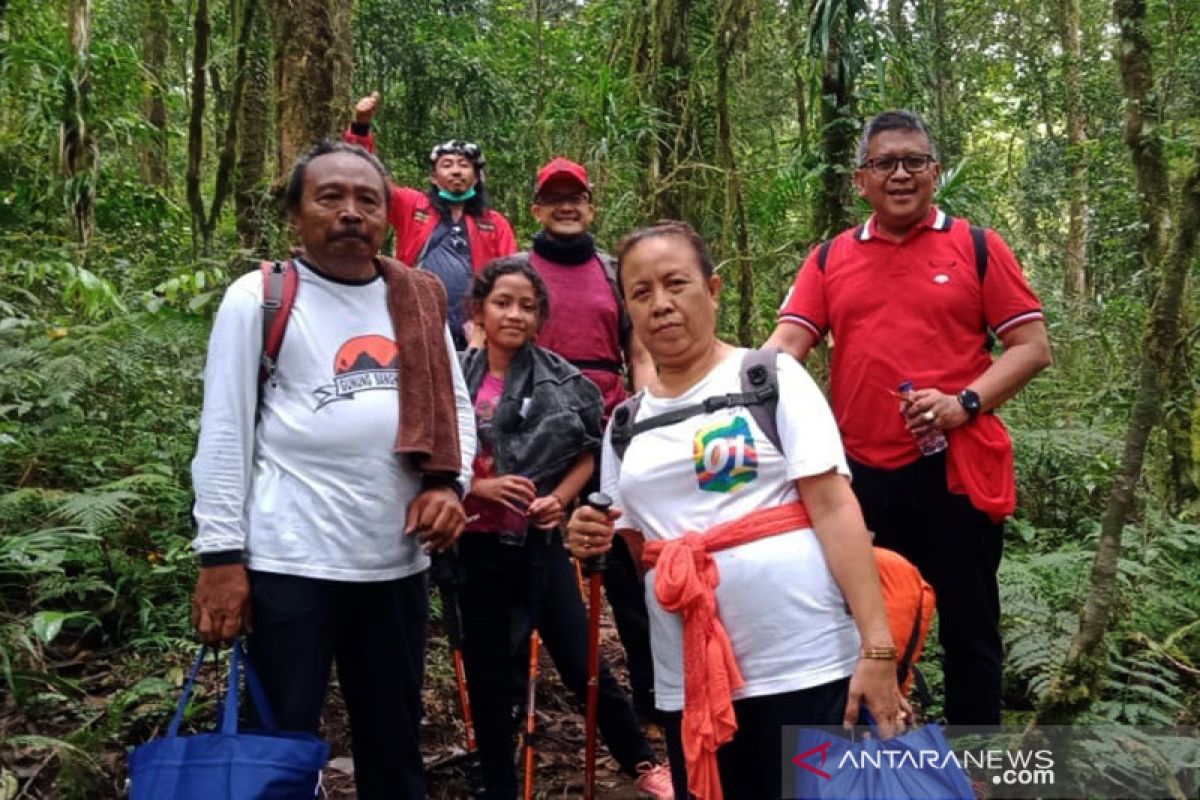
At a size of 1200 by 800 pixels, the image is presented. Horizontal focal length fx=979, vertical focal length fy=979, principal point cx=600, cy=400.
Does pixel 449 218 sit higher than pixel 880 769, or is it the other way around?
pixel 449 218

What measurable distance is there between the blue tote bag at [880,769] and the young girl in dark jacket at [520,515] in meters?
1.46

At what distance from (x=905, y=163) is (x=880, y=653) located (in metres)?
1.67

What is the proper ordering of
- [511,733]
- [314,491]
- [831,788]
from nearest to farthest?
1. [831,788]
2. [314,491]
3. [511,733]

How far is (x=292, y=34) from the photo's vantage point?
541cm

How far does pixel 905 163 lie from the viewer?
9.86ft

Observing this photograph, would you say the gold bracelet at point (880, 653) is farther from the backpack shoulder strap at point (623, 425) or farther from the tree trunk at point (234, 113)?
the tree trunk at point (234, 113)

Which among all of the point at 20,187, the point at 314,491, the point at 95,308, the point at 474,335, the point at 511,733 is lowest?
the point at 511,733

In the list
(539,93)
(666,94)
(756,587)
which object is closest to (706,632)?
(756,587)

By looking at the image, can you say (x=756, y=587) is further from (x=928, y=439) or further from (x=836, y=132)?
(x=836, y=132)

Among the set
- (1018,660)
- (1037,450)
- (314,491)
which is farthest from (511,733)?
(1037,450)

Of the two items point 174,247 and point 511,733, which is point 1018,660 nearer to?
point 511,733

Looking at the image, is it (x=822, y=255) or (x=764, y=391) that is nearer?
(x=764, y=391)

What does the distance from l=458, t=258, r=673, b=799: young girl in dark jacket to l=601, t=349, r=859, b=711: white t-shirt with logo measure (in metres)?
1.12

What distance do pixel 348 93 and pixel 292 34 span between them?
0.46 metres
